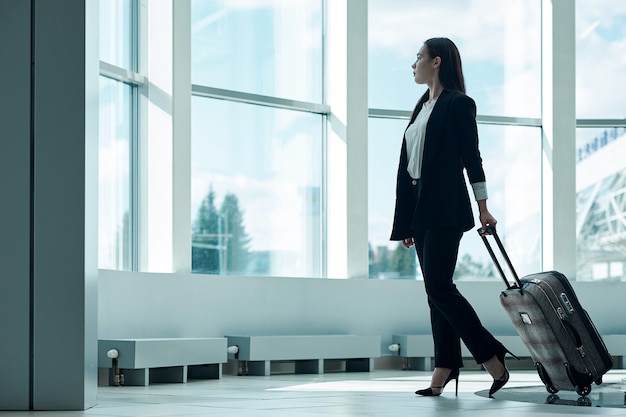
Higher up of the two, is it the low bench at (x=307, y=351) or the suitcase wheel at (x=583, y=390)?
the suitcase wheel at (x=583, y=390)

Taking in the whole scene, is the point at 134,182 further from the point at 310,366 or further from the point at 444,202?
the point at 444,202

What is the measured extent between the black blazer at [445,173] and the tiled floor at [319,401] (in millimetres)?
664

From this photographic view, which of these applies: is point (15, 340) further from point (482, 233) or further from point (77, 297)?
point (482, 233)

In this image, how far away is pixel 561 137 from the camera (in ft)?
25.6

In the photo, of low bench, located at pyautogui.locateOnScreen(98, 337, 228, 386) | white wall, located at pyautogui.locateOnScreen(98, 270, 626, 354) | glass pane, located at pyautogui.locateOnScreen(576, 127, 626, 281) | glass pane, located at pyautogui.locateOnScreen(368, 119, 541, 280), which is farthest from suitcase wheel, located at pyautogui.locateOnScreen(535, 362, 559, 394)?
glass pane, located at pyautogui.locateOnScreen(576, 127, 626, 281)

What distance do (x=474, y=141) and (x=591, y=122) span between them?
4890 mm

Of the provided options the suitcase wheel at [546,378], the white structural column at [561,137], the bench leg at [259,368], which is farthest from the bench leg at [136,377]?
the white structural column at [561,137]

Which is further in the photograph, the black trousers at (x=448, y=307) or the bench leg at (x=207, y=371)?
the bench leg at (x=207, y=371)

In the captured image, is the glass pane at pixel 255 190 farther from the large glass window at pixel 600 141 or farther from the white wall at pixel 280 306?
the large glass window at pixel 600 141

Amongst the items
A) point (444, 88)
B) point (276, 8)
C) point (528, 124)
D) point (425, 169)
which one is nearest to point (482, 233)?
point (425, 169)

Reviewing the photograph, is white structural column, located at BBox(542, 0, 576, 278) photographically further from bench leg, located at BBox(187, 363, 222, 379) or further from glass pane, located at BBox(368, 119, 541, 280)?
bench leg, located at BBox(187, 363, 222, 379)

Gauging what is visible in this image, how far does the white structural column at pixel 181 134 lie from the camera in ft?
19.9

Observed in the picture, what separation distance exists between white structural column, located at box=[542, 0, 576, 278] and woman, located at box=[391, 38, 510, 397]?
4130 mm

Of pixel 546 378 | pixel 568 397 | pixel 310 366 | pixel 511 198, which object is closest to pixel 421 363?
pixel 310 366
